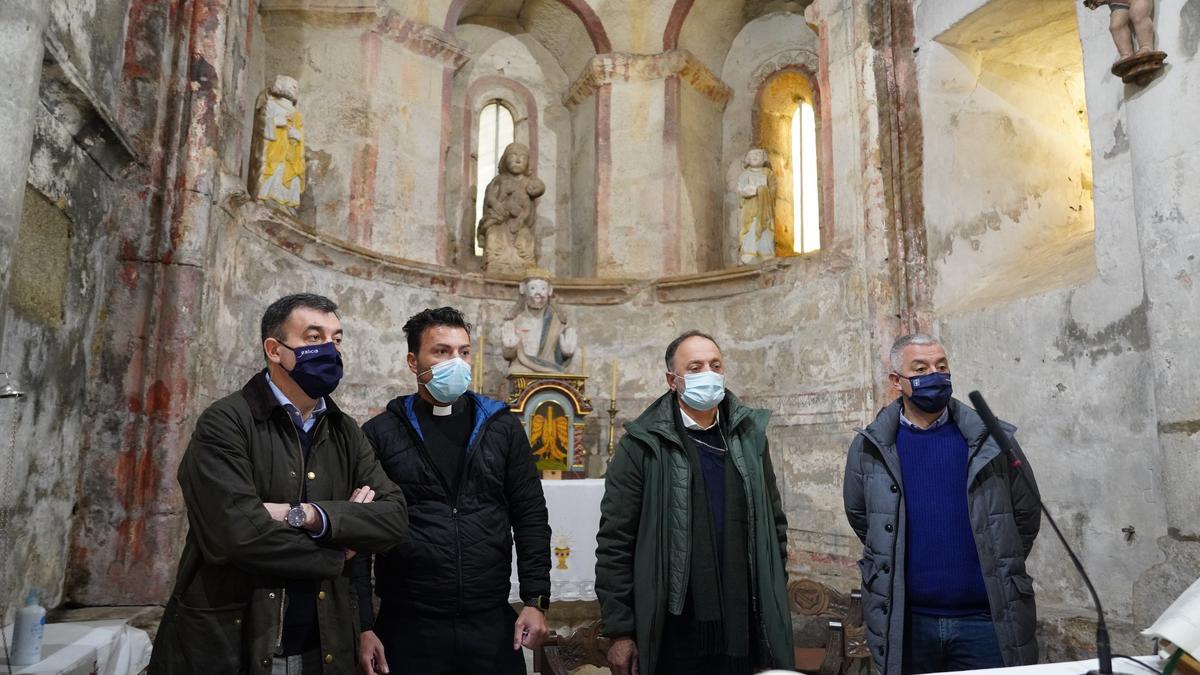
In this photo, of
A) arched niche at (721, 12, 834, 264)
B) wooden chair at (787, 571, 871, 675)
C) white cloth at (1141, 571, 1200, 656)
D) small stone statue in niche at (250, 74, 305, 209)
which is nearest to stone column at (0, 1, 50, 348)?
wooden chair at (787, 571, 871, 675)

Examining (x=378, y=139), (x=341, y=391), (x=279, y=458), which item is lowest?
(x=279, y=458)

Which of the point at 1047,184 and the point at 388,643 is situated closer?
the point at 388,643

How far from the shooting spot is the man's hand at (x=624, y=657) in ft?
8.16

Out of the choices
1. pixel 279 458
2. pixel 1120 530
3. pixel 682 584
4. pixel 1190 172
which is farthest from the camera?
pixel 1120 530

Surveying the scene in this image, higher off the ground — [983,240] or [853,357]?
[983,240]

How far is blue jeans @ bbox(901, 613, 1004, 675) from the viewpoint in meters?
2.56

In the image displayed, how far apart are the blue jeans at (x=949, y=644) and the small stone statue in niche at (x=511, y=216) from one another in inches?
271

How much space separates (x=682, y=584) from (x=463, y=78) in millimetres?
9012

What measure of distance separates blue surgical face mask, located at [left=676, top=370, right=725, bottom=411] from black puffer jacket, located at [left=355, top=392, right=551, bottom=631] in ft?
1.92

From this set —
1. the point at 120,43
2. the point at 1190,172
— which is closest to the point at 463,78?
the point at 120,43

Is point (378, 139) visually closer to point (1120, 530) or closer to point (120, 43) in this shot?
point (120, 43)

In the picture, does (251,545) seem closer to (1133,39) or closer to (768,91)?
(1133,39)

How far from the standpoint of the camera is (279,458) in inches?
85.8

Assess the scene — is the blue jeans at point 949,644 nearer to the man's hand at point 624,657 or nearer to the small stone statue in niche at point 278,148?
the man's hand at point 624,657
